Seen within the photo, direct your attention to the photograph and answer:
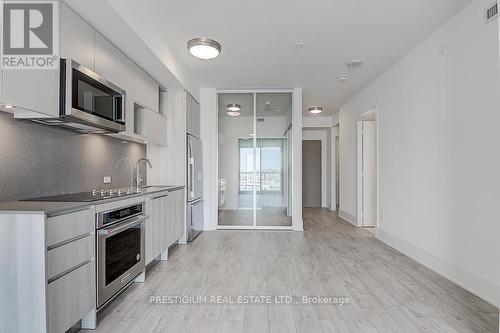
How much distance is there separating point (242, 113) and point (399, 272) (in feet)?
12.5

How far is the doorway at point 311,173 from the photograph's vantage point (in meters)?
8.87

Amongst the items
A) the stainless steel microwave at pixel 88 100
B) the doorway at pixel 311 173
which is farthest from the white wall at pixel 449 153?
the doorway at pixel 311 173

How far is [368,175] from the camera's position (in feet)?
18.8

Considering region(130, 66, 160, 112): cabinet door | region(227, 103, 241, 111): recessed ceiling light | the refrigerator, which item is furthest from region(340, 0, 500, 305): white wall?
region(130, 66, 160, 112): cabinet door

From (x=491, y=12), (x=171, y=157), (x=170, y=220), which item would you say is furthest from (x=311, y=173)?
(x=491, y=12)

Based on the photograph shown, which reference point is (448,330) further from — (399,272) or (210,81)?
(210,81)

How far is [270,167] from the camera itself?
18.3ft

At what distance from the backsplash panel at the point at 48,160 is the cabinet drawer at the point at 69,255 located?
62 centimetres

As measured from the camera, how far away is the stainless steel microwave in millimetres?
1984

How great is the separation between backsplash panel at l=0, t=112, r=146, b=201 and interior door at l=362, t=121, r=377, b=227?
15.2ft

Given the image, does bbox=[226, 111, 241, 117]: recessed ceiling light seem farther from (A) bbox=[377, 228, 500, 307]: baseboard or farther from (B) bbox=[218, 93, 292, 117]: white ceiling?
(A) bbox=[377, 228, 500, 307]: baseboard

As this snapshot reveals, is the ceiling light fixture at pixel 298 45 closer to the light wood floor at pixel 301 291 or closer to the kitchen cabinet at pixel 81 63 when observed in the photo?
the kitchen cabinet at pixel 81 63

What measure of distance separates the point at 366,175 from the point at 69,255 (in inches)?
210

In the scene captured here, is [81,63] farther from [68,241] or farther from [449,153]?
[449,153]
